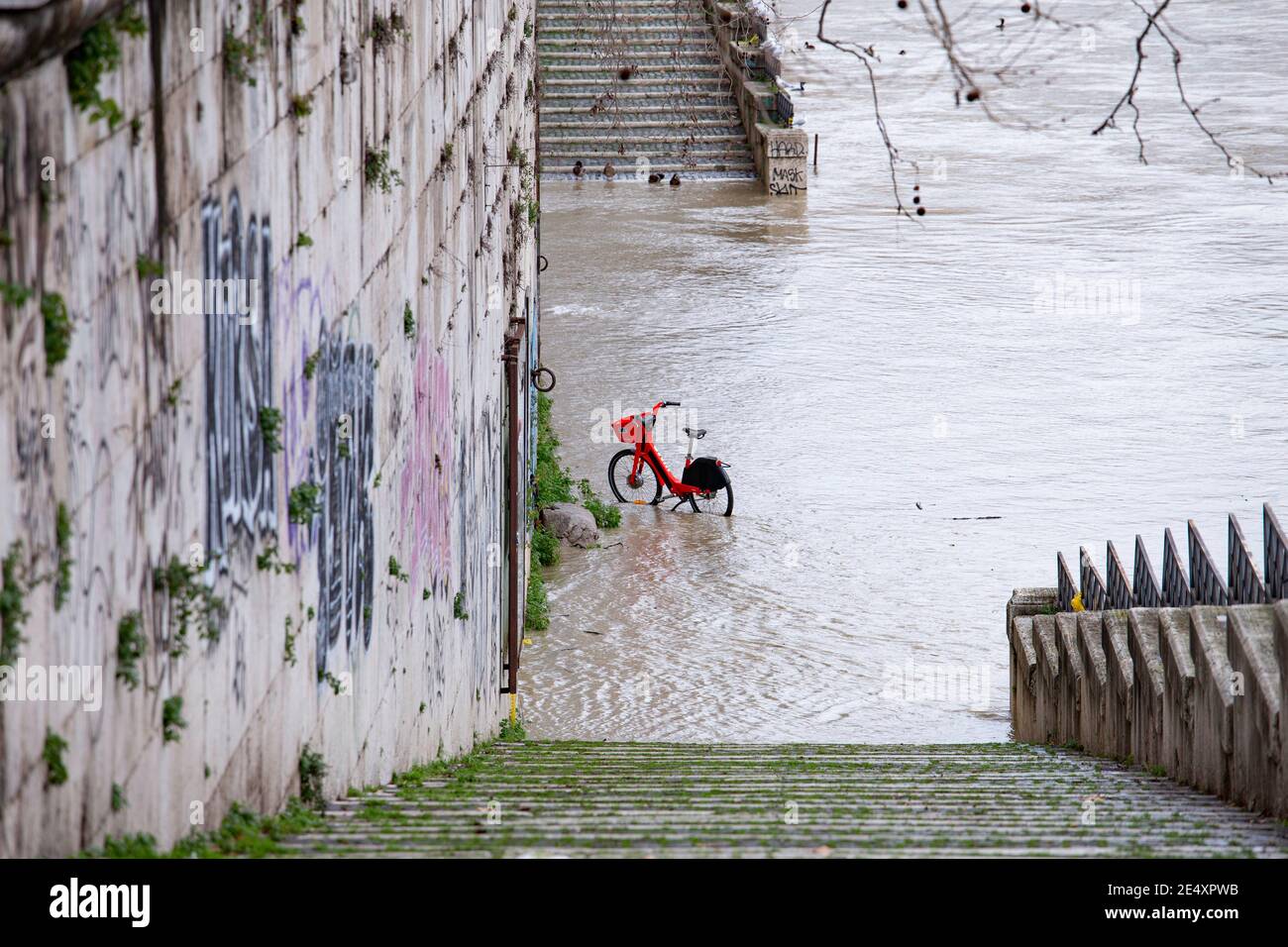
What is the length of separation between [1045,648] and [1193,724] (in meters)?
3.12

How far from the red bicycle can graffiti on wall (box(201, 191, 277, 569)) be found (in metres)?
10.4

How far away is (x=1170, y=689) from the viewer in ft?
23.6

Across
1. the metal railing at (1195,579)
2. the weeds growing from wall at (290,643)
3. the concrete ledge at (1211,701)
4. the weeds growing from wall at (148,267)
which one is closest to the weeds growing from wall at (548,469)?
the metal railing at (1195,579)

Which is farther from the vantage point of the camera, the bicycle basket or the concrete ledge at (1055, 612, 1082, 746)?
the bicycle basket

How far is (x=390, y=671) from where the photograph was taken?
238 inches

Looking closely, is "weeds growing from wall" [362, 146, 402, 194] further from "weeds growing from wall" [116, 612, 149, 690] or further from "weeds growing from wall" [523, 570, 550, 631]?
"weeds growing from wall" [523, 570, 550, 631]

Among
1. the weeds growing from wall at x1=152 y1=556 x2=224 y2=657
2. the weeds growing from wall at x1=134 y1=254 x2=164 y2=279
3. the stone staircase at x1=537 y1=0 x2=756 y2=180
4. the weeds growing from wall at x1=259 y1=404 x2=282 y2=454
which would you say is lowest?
the weeds growing from wall at x1=152 y1=556 x2=224 y2=657

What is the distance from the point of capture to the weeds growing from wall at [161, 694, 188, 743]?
11.4 ft

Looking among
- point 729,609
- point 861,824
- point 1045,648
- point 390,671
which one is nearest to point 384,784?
point 390,671

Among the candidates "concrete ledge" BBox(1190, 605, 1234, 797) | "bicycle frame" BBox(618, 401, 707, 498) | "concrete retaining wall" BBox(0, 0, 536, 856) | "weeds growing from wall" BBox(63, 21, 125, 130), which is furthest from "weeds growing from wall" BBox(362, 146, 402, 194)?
"bicycle frame" BBox(618, 401, 707, 498)

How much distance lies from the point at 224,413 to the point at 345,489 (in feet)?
4.46

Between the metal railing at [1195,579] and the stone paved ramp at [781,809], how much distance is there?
3.23ft

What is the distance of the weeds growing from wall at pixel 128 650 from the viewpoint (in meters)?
3.22
